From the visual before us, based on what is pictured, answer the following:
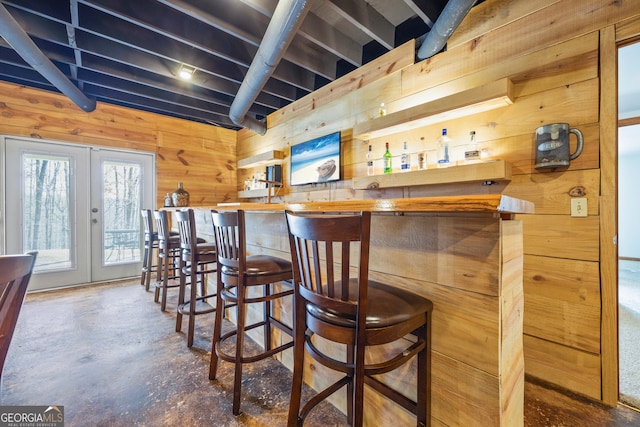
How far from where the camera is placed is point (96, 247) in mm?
3857

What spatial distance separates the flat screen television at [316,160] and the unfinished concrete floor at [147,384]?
199cm

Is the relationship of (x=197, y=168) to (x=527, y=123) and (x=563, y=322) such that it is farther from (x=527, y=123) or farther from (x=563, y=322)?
A: (x=563, y=322)

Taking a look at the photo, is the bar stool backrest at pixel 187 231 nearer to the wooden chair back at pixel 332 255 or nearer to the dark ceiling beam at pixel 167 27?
the wooden chair back at pixel 332 255

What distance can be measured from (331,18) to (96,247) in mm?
4254

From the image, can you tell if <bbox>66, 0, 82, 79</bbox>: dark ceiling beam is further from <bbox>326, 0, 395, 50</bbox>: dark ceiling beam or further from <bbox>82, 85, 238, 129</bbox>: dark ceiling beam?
<bbox>326, 0, 395, 50</bbox>: dark ceiling beam

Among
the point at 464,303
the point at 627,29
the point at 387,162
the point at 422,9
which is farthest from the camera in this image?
the point at 387,162

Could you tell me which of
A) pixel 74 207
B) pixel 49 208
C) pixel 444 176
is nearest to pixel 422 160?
pixel 444 176

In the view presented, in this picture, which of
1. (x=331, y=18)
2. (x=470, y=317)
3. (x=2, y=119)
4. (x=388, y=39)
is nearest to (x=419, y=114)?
(x=388, y=39)

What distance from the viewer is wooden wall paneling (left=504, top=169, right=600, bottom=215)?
1567 mm

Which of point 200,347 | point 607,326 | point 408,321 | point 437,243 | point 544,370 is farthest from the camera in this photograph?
point 200,347

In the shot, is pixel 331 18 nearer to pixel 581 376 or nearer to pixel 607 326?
pixel 607 326

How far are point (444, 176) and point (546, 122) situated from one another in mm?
676

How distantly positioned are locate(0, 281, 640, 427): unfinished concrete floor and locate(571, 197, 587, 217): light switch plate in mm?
1085

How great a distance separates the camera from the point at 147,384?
167cm
